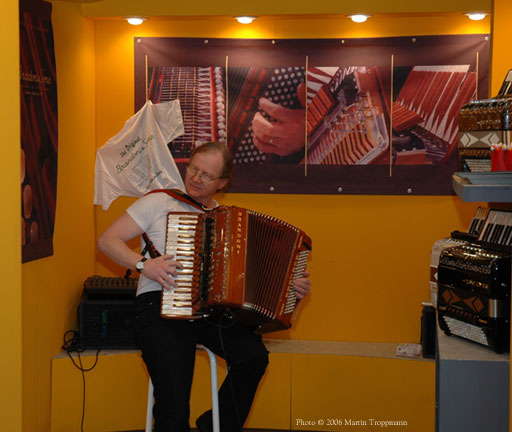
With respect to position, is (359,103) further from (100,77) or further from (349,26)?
(100,77)

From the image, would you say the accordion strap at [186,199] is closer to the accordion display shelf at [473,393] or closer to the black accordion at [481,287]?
the black accordion at [481,287]

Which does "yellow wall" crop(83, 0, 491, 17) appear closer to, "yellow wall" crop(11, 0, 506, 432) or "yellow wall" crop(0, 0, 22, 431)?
"yellow wall" crop(11, 0, 506, 432)

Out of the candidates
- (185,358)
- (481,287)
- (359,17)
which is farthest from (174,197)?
(359,17)

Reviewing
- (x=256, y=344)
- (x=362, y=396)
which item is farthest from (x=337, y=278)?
(x=256, y=344)

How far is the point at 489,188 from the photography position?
5.82 feet

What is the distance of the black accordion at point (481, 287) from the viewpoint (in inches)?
86.1

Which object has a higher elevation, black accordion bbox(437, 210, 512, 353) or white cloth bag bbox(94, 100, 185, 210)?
white cloth bag bbox(94, 100, 185, 210)

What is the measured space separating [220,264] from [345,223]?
1.78m

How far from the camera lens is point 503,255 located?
223 cm

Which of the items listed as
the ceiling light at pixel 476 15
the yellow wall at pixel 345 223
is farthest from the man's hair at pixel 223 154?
the ceiling light at pixel 476 15

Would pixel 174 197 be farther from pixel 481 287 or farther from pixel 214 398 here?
pixel 481 287

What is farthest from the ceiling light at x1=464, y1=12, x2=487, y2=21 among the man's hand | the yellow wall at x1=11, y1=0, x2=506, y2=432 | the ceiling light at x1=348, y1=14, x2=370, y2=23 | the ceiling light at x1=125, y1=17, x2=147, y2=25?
the man's hand

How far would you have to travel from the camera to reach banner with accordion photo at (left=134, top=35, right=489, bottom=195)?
4207 millimetres

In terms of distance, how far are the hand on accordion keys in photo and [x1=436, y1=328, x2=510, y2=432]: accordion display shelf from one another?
7.80 feet
